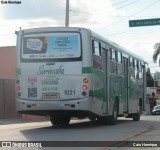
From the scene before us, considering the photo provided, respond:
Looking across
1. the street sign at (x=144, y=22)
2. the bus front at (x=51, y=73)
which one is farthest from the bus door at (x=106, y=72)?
the street sign at (x=144, y=22)

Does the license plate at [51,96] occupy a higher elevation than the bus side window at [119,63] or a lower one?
lower

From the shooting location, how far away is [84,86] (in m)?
16.3

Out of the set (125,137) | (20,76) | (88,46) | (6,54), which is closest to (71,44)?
(88,46)

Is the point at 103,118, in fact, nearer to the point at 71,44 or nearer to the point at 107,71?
the point at 107,71

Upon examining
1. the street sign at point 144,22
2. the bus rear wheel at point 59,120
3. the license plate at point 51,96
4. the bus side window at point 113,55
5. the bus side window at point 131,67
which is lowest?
the bus rear wheel at point 59,120

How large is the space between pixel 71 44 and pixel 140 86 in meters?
10.7

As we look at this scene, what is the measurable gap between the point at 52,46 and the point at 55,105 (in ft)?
7.08

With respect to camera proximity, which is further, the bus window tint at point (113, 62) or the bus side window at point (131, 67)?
the bus side window at point (131, 67)

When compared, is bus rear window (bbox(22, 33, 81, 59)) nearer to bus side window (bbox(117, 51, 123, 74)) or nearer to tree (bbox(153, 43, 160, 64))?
bus side window (bbox(117, 51, 123, 74))

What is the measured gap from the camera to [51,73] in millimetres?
16531

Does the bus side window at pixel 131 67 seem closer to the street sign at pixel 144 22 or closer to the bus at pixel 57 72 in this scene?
the street sign at pixel 144 22

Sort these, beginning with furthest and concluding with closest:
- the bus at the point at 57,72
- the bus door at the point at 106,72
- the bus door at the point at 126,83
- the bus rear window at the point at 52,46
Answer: the bus door at the point at 126,83
the bus door at the point at 106,72
the bus rear window at the point at 52,46
the bus at the point at 57,72

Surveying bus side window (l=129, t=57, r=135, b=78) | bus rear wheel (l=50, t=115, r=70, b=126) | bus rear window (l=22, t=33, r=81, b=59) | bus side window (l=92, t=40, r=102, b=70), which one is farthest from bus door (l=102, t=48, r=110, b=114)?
bus side window (l=129, t=57, r=135, b=78)

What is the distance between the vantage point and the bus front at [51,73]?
1630cm
